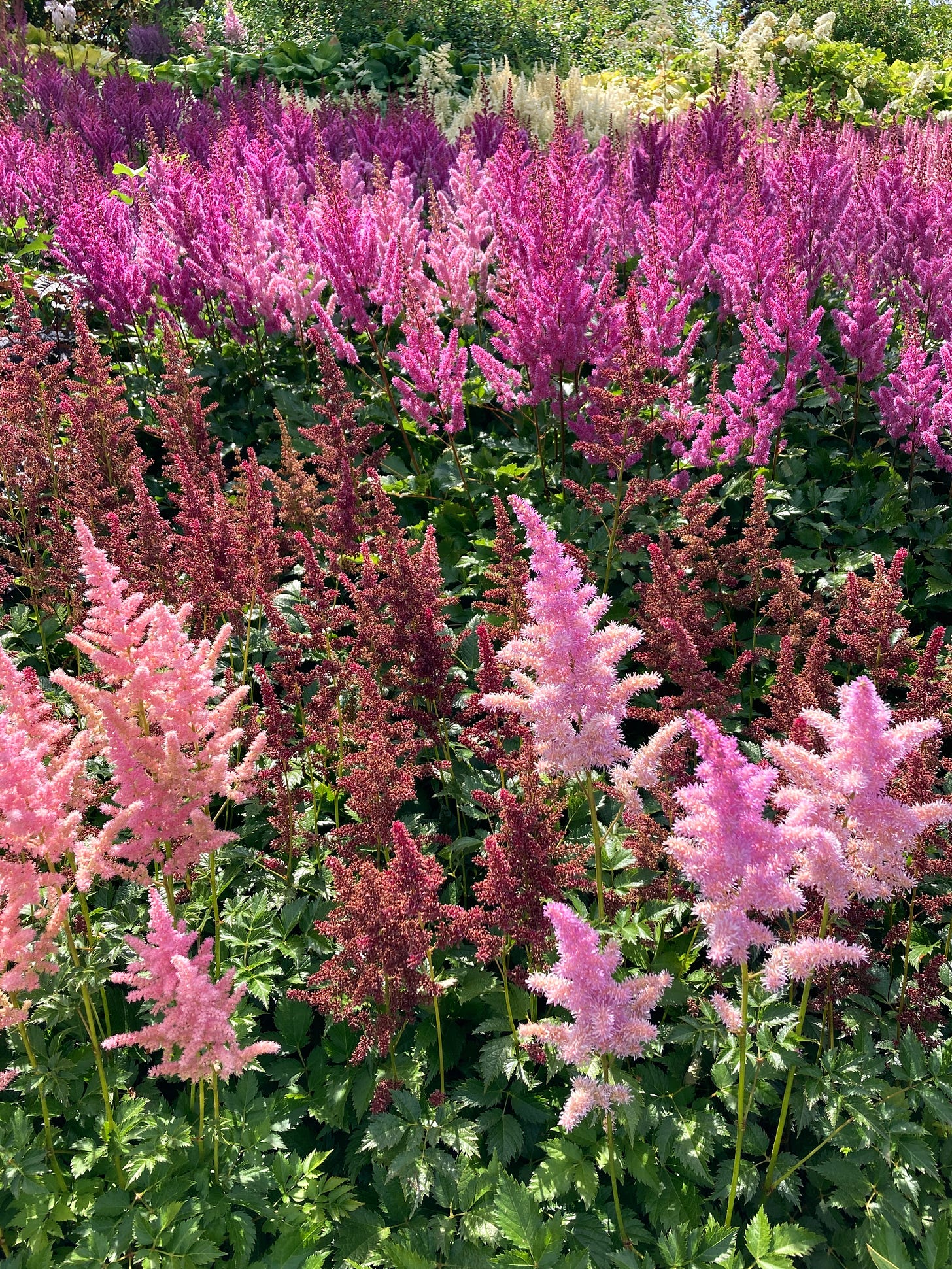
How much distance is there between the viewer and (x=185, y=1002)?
6.15 feet

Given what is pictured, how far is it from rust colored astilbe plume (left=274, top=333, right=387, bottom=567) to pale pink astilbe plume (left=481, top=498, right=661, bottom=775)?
150 cm

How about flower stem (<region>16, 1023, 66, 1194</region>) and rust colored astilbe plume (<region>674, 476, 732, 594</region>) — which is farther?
rust colored astilbe plume (<region>674, 476, 732, 594</region>)

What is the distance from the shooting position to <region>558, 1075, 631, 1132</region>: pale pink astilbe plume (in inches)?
67.9

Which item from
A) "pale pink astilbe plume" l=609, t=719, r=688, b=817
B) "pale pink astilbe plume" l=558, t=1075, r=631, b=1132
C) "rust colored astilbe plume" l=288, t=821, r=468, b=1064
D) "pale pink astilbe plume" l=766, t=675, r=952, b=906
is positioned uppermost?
"pale pink astilbe plume" l=766, t=675, r=952, b=906

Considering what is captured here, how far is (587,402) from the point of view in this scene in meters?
4.47

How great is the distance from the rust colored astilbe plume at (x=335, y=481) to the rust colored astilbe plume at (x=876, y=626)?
62.6 inches

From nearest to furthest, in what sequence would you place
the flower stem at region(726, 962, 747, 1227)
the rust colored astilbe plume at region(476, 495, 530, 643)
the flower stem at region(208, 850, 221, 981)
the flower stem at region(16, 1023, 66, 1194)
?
the flower stem at region(726, 962, 747, 1227), the flower stem at region(16, 1023, 66, 1194), the flower stem at region(208, 850, 221, 981), the rust colored astilbe plume at region(476, 495, 530, 643)

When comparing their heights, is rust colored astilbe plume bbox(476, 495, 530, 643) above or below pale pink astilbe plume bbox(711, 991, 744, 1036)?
above

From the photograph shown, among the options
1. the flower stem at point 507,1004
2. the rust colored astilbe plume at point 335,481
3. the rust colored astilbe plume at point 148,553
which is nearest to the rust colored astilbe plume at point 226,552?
the rust colored astilbe plume at point 148,553

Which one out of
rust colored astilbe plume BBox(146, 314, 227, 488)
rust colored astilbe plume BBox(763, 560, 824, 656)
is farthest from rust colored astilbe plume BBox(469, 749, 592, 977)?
rust colored astilbe plume BBox(146, 314, 227, 488)

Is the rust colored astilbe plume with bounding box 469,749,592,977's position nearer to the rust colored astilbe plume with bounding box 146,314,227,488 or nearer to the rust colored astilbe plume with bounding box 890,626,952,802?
the rust colored astilbe plume with bounding box 890,626,952,802

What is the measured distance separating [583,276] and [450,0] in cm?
1627

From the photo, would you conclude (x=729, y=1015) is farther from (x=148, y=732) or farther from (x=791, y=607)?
(x=791, y=607)

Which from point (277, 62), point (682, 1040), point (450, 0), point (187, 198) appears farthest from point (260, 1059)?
point (450, 0)
